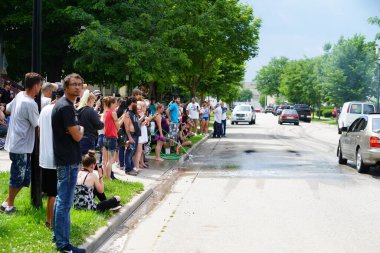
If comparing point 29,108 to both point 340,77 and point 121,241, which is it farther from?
point 340,77

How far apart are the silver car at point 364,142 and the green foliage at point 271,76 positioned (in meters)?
149

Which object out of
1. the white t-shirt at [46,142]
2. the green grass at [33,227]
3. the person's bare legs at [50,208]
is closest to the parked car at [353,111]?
the green grass at [33,227]

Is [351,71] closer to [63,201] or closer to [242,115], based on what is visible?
[242,115]

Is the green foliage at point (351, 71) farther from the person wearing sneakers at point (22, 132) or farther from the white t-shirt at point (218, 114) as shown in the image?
the person wearing sneakers at point (22, 132)

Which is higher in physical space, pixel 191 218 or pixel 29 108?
pixel 29 108

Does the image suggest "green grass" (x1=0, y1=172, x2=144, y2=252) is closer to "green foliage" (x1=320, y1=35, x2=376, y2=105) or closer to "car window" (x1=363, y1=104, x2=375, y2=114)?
"car window" (x1=363, y1=104, x2=375, y2=114)

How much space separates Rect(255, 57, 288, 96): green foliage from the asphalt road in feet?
498

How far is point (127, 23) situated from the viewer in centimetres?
1869

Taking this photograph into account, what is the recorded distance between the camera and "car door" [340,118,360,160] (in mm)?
15734

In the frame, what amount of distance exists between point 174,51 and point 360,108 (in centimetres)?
1925

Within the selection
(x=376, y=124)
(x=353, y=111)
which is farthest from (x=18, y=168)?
(x=353, y=111)

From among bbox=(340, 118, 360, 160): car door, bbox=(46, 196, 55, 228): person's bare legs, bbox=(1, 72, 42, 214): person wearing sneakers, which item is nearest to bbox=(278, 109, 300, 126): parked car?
bbox=(340, 118, 360, 160): car door

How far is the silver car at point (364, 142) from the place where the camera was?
45.1 feet

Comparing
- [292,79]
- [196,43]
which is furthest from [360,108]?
[292,79]
